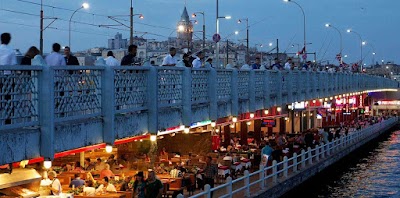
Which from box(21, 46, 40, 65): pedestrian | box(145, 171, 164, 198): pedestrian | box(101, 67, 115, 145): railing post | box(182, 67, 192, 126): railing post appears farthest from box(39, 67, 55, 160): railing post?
box(182, 67, 192, 126): railing post

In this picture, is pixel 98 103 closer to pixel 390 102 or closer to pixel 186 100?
pixel 186 100

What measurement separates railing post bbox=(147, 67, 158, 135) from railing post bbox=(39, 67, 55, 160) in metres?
4.73

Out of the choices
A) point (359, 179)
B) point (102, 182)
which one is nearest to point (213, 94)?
point (102, 182)

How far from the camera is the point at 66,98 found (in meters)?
13.1

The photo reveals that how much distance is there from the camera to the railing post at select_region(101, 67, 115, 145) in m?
14.6

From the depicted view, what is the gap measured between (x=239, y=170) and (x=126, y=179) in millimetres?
7908

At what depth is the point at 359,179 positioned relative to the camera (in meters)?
39.0

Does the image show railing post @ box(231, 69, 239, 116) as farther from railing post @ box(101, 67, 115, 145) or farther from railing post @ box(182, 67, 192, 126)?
railing post @ box(101, 67, 115, 145)

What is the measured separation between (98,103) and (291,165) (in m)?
16.8

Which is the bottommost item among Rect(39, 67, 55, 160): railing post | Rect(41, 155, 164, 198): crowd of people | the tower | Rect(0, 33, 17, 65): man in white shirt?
Rect(41, 155, 164, 198): crowd of people

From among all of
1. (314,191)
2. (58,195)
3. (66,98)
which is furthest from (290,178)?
(66,98)

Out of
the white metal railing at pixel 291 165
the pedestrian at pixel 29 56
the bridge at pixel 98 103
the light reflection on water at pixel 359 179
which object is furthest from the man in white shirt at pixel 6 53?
the light reflection on water at pixel 359 179

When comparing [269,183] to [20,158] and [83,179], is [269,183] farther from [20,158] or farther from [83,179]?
[20,158]

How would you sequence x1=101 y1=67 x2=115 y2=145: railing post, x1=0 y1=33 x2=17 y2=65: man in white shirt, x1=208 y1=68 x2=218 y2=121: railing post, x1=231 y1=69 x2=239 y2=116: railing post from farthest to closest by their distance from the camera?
x1=231 y1=69 x2=239 y2=116: railing post < x1=208 y1=68 x2=218 y2=121: railing post < x1=101 y1=67 x2=115 y2=145: railing post < x1=0 y1=33 x2=17 y2=65: man in white shirt
